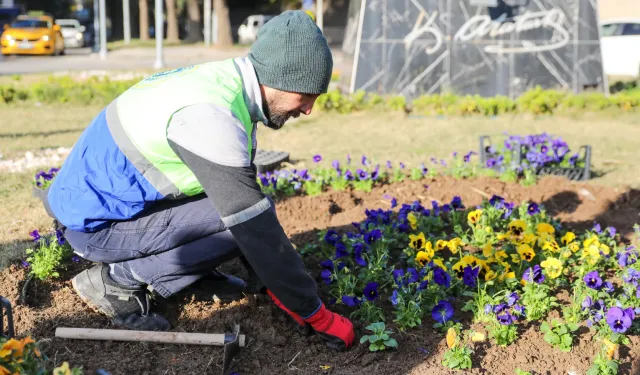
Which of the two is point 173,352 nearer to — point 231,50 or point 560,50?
point 560,50

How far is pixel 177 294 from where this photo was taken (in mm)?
3457

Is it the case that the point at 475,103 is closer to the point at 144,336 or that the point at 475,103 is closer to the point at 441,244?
the point at 441,244

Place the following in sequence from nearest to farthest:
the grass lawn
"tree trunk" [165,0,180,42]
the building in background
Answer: the grass lawn < the building in background < "tree trunk" [165,0,180,42]

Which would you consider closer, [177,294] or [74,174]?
[74,174]

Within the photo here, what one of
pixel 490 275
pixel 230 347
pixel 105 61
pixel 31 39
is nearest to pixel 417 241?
pixel 490 275

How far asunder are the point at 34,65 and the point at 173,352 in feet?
59.6

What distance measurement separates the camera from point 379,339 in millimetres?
3018

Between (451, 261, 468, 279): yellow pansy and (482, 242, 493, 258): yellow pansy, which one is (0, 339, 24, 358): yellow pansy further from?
(482, 242, 493, 258): yellow pansy

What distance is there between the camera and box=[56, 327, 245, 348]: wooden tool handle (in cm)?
289

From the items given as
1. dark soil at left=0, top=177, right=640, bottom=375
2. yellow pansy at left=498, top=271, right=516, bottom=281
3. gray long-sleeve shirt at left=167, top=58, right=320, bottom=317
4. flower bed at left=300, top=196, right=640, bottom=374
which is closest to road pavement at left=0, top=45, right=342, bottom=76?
flower bed at left=300, top=196, right=640, bottom=374

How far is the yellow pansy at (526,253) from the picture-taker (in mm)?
3648

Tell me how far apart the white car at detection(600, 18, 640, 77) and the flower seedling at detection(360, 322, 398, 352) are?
17.4 m

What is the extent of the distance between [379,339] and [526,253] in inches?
41.1

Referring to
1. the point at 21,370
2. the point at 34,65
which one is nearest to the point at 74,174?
the point at 21,370
